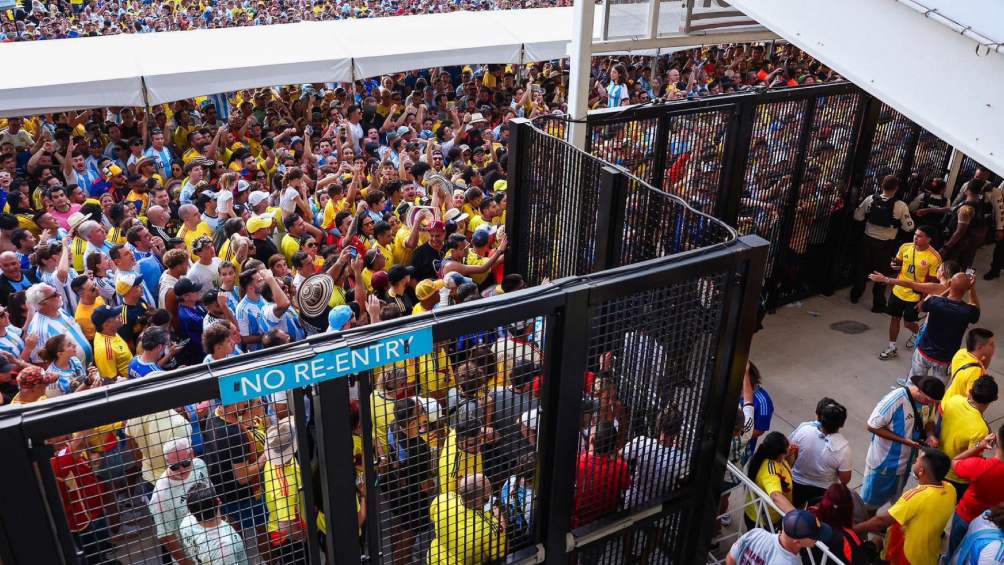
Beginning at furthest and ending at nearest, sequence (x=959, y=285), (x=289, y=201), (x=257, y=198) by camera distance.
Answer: (x=257, y=198)
(x=289, y=201)
(x=959, y=285)

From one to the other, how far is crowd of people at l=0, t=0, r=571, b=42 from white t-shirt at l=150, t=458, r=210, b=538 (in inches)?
845

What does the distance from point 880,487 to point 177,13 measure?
26642mm

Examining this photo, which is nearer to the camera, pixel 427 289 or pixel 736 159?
pixel 427 289

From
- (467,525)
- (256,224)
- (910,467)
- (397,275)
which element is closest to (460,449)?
(467,525)

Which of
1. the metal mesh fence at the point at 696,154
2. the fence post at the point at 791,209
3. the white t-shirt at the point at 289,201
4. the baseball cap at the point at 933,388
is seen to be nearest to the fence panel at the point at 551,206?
the metal mesh fence at the point at 696,154

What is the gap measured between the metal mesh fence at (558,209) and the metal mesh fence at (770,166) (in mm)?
2411

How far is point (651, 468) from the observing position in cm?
394

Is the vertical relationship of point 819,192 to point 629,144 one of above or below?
below

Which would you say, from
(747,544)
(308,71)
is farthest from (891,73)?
(308,71)

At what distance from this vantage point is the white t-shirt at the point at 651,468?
382 centimetres

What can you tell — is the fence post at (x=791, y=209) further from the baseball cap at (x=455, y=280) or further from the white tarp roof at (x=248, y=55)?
the white tarp roof at (x=248, y=55)

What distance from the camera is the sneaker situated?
307 inches

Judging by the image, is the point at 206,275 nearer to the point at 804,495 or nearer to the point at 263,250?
the point at 263,250

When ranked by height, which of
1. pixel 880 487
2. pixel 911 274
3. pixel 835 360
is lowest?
pixel 835 360
